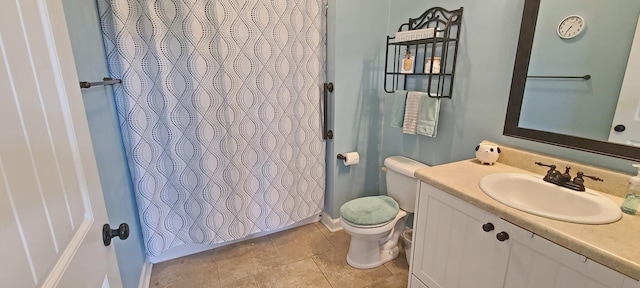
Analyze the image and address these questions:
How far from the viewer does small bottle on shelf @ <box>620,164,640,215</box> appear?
3.35ft

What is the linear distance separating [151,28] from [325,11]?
3.63 feet

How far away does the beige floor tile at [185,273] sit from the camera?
6.01ft

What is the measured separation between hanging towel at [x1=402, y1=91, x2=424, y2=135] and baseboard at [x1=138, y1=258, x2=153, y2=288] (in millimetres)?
1896

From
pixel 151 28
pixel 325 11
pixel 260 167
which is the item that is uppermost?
pixel 325 11

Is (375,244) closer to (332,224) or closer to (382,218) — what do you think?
(382,218)

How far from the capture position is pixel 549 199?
126 centimetres

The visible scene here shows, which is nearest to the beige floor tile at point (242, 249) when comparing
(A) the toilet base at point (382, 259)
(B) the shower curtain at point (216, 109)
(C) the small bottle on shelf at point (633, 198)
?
(B) the shower curtain at point (216, 109)

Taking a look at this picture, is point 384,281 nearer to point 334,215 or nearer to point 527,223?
point 334,215

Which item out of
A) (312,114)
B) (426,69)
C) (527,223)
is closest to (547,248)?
(527,223)

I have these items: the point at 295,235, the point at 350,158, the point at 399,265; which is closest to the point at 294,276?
the point at 295,235

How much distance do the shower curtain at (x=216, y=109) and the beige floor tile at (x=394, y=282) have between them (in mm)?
837

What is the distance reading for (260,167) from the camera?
2072 mm

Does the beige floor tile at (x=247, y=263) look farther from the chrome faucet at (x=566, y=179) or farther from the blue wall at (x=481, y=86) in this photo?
the chrome faucet at (x=566, y=179)

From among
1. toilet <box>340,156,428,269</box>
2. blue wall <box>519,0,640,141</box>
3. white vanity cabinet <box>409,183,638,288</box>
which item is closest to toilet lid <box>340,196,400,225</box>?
toilet <box>340,156,428,269</box>
